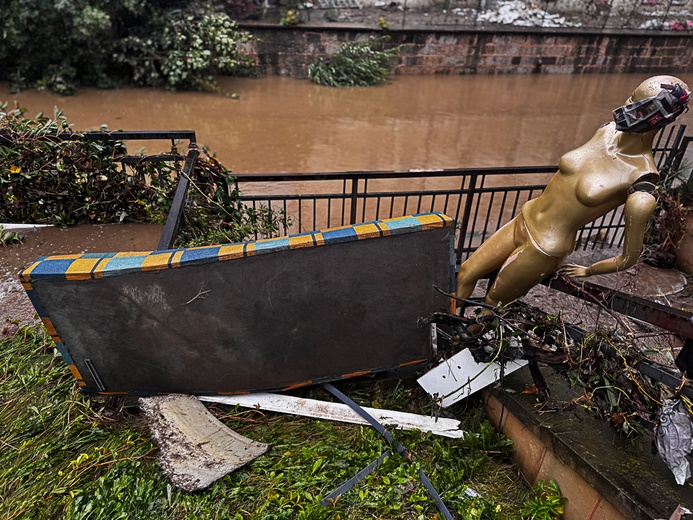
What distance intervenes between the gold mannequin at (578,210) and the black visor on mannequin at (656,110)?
5 centimetres

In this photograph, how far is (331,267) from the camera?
268 cm

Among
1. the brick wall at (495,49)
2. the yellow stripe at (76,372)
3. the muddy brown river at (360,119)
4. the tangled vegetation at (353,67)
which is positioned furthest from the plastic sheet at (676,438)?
the brick wall at (495,49)

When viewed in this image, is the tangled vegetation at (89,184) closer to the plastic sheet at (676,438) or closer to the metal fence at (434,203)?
the metal fence at (434,203)

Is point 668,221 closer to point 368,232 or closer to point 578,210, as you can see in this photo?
point 578,210

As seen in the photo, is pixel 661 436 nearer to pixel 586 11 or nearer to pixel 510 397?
pixel 510 397

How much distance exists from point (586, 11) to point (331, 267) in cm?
1922

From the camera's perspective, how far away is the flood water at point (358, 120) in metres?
9.54

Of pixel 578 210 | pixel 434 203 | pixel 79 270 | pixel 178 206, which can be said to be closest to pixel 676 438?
pixel 578 210

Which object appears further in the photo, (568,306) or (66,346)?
(568,306)

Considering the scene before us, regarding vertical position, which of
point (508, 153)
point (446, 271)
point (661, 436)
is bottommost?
point (508, 153)

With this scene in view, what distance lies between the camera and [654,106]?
85.3 inches

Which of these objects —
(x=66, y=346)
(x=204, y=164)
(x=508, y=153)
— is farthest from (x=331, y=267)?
(x=508, y=153)

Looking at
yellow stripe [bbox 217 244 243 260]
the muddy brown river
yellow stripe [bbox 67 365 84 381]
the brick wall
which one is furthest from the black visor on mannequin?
the brick wall

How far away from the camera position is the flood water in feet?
31.3
